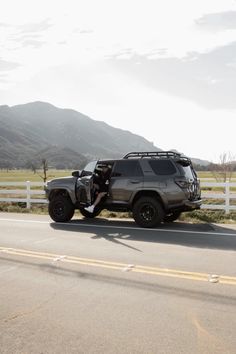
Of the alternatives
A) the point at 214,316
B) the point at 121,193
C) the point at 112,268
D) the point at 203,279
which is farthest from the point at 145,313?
the point at 121,193

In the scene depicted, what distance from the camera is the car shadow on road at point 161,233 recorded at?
374 inches

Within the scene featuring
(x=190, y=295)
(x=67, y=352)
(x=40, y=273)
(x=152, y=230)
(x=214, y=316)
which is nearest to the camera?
Answer: (x=67, y=352)

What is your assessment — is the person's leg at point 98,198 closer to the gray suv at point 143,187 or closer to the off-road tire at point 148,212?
the gray suv at point 143,187

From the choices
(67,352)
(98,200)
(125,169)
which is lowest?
(67,352)

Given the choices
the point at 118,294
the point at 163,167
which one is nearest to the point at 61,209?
the point at 163,167

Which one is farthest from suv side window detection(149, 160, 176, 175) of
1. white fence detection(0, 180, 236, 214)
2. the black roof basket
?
white fence detection(0, 180, 236, 214)

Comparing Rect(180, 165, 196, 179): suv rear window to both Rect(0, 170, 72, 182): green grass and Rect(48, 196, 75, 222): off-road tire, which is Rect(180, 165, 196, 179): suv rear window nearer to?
Rect(48, 196, 75, 222): off-road tire

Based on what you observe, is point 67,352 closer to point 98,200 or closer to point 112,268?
point 112,268

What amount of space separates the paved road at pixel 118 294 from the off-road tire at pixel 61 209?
3085 mm

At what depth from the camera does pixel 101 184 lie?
12852 millimetres

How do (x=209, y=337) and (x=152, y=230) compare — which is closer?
(x=209, y=337)

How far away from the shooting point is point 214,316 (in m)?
4.86

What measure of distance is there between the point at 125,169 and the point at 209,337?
8.46 meters

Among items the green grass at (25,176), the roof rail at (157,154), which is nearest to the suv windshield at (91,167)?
the roof rail at (157,154)
